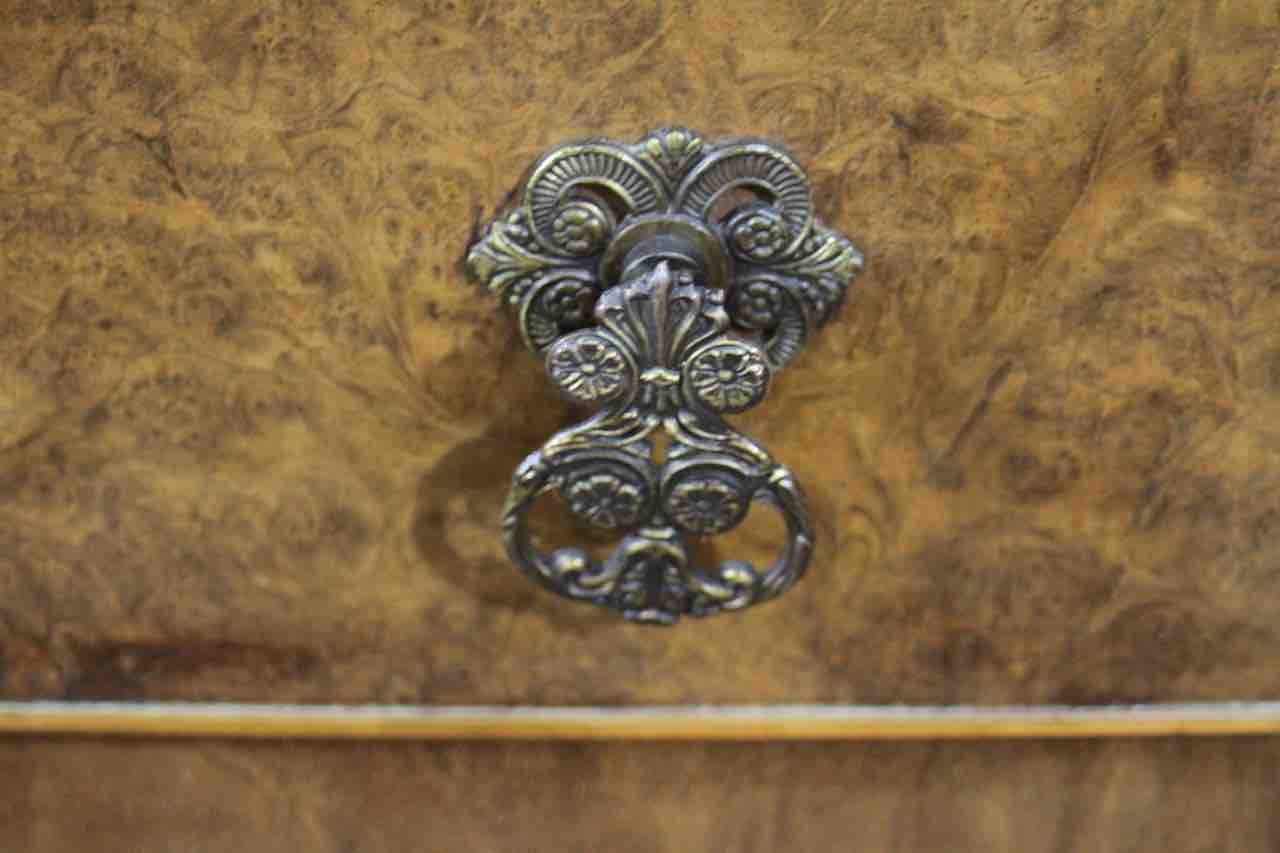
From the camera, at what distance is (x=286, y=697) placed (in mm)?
507

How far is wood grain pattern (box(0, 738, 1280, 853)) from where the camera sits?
529mm

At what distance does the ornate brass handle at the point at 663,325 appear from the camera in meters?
0.37

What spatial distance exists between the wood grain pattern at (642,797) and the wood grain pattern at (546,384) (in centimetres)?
4

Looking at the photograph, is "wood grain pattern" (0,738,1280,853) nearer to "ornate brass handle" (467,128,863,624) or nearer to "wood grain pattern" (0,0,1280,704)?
"wood grain pattern" (0,0,1280,704)

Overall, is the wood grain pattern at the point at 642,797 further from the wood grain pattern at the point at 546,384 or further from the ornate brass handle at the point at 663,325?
the ornate brass handle at the point at 663,325

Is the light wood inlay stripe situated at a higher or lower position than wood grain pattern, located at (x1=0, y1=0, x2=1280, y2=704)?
lower

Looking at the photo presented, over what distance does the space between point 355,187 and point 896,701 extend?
0.29 m

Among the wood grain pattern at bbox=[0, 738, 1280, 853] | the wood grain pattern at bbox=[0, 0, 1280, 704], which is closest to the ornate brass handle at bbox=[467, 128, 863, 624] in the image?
the wood grain pattern at bbox=[0, 0, 1280, 704]

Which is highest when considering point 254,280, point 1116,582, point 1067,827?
point 254,280

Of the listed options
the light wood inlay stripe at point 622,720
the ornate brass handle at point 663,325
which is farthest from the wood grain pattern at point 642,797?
the ornate brass handle at point 663,325

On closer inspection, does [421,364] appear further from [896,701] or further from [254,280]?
[896,701]

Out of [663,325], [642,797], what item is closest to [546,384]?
[663,325]

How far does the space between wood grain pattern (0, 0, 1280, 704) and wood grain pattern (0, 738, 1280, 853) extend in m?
0.04

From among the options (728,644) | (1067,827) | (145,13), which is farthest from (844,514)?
(145,13)
